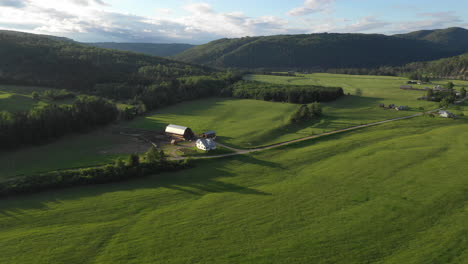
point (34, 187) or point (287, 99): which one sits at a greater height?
point (287, 99)

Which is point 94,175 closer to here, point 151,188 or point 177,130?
point 151,188

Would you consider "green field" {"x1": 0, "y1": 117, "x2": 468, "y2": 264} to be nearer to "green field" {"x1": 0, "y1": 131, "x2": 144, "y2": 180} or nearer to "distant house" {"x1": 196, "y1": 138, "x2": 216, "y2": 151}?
"distant house" {"x1": 196, "y1": 138, "x2": 216, "y2": 151}

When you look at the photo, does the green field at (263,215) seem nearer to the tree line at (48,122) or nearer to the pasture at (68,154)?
the pasture at (68,154)

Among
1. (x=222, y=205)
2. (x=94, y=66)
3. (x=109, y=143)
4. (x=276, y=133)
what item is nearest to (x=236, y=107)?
(x=276, y=133)

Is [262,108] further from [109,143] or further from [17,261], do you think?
[17,261]

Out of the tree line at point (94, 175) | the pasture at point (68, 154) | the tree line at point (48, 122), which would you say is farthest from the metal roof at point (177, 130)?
the tree line at point (48, 122)

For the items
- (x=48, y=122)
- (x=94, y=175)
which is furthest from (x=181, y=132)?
(x=48, y=122)

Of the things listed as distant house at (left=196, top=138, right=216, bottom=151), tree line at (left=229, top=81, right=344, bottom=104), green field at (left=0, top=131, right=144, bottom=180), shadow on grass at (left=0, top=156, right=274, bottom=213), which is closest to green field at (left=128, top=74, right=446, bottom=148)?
tree line at (left=229, top=81, right=344, bottom=104)
